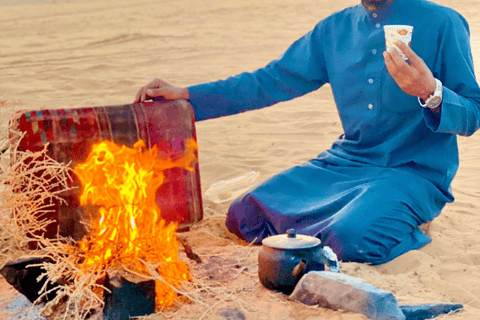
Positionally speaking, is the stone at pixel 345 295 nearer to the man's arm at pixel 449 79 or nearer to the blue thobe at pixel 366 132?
the blue thobe at pixel 366 132

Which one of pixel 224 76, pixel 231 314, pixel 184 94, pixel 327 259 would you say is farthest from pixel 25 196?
pixel 224 76

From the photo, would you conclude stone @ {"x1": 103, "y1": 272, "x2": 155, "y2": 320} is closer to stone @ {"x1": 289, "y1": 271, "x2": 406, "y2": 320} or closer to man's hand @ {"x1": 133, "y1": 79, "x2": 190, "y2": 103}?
stone @ {"x1": 289, "y1": 271, "x2": 406, "y2": 320}

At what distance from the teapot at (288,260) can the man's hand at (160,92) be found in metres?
1.26

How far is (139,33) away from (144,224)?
12142 millimetres

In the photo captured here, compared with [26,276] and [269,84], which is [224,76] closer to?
[269,84]

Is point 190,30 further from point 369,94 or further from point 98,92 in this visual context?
point 369,94

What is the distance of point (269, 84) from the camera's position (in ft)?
12.3

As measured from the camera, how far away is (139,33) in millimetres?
14266

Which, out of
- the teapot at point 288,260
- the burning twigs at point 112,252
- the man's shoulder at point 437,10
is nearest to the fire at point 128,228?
the burning twigs at point 112,252

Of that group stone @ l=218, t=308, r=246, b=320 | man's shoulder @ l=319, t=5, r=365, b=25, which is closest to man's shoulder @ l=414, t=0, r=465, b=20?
man's shoulder @ l=319, t=5, r=365, b=25

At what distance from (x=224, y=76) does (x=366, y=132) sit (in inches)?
241

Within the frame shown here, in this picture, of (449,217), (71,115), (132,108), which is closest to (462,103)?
(449,217)

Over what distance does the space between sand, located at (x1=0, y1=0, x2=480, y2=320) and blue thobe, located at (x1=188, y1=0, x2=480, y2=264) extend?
0.17m

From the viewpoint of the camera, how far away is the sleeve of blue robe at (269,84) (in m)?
3.65
